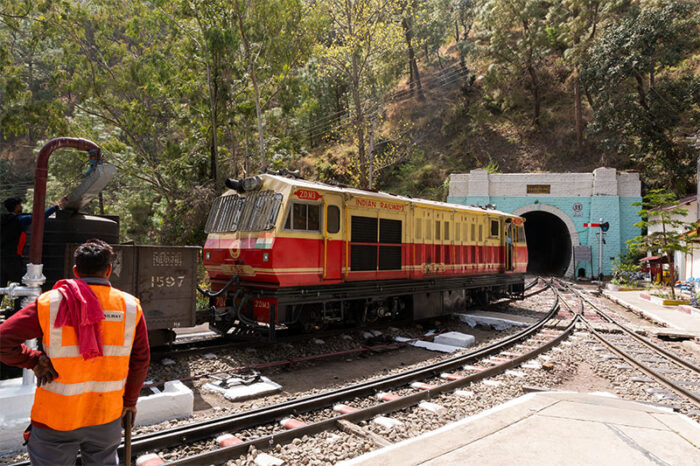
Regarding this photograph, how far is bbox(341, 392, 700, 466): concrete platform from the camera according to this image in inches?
164

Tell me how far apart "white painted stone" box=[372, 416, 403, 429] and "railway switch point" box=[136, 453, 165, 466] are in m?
2.48

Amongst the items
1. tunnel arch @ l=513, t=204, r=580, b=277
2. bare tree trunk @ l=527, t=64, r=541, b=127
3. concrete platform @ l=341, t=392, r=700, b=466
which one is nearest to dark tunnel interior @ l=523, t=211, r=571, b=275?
tunnel arch @ l=513, t=204, r=580, b=277

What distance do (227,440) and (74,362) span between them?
2.52m

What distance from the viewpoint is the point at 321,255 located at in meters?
8.80

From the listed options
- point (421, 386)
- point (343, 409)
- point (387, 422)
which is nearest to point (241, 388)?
point (343, 409)

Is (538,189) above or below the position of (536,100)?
below

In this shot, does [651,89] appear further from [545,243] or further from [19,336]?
[19,336]

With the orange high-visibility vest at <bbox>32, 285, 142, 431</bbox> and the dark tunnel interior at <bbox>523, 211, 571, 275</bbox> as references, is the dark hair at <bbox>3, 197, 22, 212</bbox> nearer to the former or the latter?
the orange high-visibility vest at <bbox>32, 285, 142, 431</bbox>

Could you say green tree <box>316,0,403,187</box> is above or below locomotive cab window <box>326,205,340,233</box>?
above

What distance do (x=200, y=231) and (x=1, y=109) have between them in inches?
289

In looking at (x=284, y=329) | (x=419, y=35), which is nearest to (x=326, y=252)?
(x=284, y=329)

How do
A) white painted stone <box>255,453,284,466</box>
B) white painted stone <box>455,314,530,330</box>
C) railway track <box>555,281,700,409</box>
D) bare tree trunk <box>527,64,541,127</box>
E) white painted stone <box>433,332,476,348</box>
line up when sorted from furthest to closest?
bare tree trunk <box>527,64,541,127</box>
white painted stone <box>455,314,530,330</box>
white painted stone <box>433,332,476,348</box>
railway track <box>555,281,700,409</box>
white painted stone <box>255,453,284,466</box>

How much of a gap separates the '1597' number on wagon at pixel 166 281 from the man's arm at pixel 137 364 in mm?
4285

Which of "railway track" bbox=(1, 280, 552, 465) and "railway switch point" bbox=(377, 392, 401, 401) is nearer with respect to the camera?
"railway track" bbox=(1, 280, 552, 465)
